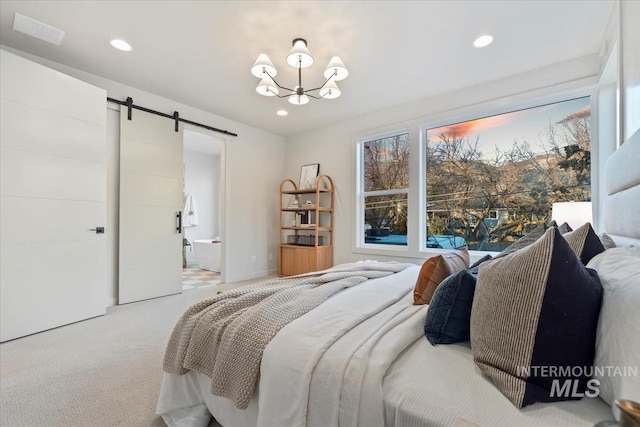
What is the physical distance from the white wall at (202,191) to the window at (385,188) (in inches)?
170

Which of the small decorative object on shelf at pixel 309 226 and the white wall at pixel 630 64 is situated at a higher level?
the white wall at pixel 630 64

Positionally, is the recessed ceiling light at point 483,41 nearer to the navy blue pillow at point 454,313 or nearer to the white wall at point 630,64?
the white wall at point 630,64

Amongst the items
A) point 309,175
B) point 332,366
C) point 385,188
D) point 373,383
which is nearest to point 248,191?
point 309,175

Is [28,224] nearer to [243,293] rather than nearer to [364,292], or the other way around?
[243,293]

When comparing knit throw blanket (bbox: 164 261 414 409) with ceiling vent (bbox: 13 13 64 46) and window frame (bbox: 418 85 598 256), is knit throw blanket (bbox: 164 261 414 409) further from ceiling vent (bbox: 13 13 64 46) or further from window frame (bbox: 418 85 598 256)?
ceiling vent (bbox: 13 13 64 46)

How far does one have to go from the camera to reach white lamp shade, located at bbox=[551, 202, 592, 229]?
2303 millimetres

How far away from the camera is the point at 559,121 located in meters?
3.03

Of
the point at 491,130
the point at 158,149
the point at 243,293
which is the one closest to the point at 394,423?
the point at 243,293

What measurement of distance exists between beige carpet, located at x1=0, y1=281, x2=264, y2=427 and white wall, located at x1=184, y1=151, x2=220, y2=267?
4.00m

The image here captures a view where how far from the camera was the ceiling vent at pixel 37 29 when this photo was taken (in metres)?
2.24

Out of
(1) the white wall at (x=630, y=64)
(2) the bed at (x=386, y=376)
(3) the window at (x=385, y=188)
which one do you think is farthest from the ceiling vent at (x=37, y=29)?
(1) the white wall at (x=630, y=64)

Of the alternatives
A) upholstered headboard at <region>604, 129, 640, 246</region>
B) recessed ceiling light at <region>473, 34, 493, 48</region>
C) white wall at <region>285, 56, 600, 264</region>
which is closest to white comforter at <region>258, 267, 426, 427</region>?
upholstered headboard at <region>604, 129, 640, 246</region>

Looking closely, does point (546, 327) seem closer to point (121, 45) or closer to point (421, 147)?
point (421, 147)

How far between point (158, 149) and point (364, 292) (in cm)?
344
